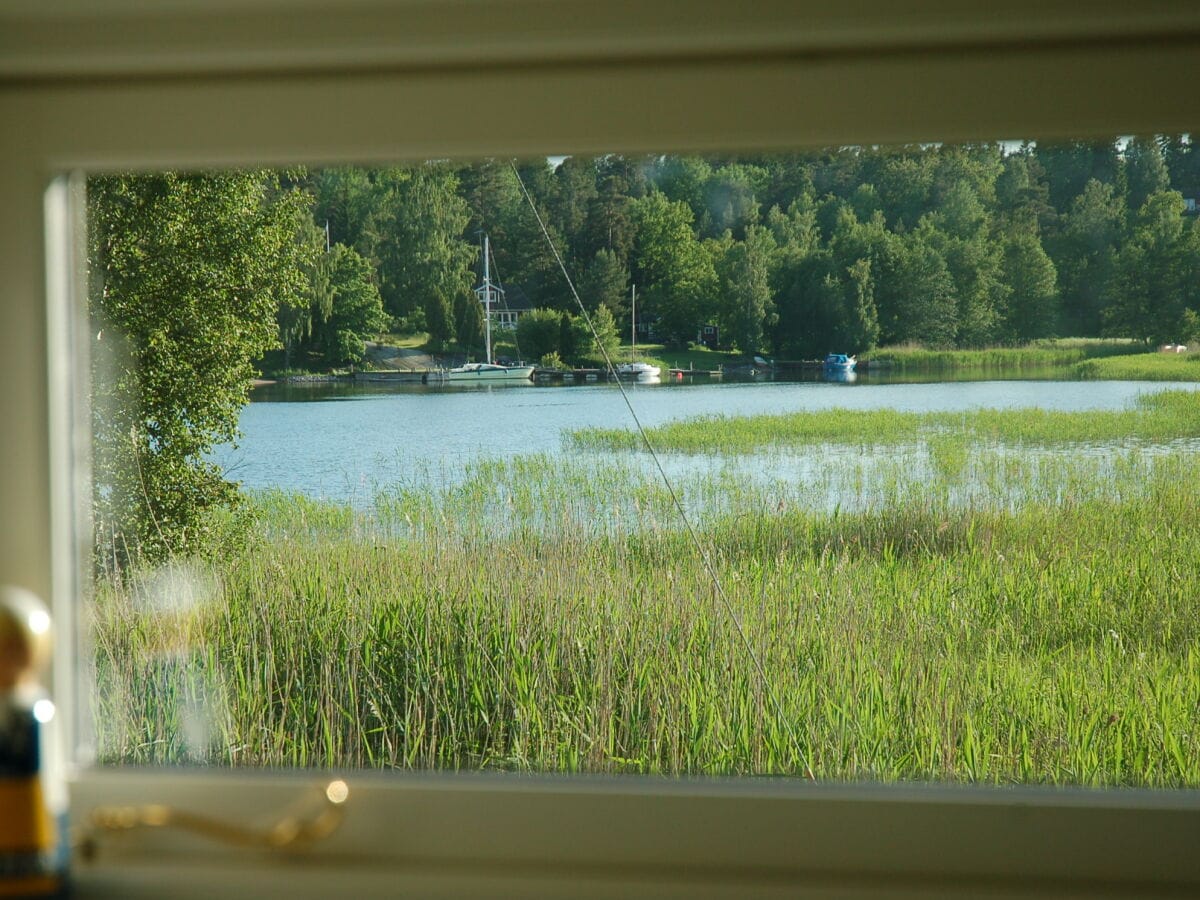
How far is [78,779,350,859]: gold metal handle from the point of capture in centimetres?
87

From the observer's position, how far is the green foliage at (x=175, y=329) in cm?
176

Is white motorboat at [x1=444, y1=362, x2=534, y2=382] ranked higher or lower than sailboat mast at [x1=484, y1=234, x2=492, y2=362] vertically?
lower

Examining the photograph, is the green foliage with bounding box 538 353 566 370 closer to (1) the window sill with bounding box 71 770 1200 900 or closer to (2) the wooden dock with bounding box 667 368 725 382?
(2) the wooden dock with bounding box 667 368 725 382

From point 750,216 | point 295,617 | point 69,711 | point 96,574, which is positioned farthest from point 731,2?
point 96,574

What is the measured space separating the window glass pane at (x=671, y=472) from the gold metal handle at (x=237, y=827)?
73 centimetres

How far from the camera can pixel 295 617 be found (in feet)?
5.65

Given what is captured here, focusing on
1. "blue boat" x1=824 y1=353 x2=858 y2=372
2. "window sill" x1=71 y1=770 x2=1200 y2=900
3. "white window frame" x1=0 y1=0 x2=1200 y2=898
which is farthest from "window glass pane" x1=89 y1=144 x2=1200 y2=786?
"window sill" x1=71 y1=770 x2=1200 y2=900

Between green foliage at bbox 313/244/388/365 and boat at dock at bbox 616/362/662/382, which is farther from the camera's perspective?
green foliage at bbox 313/244/388/365

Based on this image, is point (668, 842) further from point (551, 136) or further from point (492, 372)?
point (492, 372)

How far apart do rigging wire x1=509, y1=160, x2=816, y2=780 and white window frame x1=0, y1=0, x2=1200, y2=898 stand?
53 cm

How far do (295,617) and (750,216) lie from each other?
1025mm

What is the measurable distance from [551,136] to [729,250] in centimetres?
62

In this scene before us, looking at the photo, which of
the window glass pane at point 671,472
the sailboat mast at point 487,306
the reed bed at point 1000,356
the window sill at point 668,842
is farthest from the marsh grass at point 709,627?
the window sill at point 668,842

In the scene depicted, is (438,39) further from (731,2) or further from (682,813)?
(682,813)
